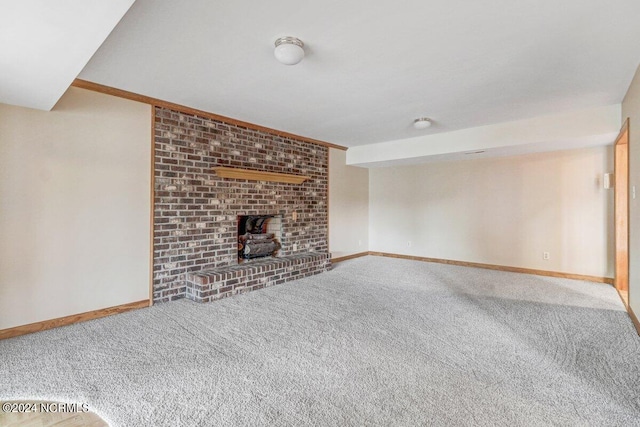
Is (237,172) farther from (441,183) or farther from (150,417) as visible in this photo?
(441,183)

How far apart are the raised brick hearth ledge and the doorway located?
3.96m

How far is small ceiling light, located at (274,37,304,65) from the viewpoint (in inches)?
87.1

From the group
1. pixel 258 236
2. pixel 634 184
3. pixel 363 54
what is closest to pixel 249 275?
pixel 258 236

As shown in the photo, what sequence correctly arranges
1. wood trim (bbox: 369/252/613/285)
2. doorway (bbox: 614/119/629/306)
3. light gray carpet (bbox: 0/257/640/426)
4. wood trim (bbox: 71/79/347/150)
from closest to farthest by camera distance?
1. light gray carpet (bbox: 0/257/640/426)
2. wood trim (bbox: 71/79/347/150)
3. doorway (bbox: 614/119/629/306)
4. wood trim (bbox: 369/252/613/285)

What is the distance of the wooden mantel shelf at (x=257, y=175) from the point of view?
4117 millimetres

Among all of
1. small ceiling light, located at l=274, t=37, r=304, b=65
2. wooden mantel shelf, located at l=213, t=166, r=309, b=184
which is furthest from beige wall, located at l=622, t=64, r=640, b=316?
wooden mantel shelf, located at l=213, t=166, r=309, b=184

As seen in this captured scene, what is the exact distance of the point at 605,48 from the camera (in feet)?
7.75

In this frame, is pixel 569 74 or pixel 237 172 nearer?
pixel 569 74

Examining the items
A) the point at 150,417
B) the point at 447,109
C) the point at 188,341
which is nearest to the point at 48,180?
the point at 188,341

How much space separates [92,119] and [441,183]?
544cm

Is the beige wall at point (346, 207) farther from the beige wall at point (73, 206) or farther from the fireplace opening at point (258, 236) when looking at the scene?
the beige wall at point (73, 206)

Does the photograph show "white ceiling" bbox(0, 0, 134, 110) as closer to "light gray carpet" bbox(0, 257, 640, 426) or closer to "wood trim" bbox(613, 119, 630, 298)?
"light gray carpet" bbox(0, 257, 640, 426)

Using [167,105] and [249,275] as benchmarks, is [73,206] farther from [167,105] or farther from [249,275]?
[249,275]

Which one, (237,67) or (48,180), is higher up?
(237,67)
